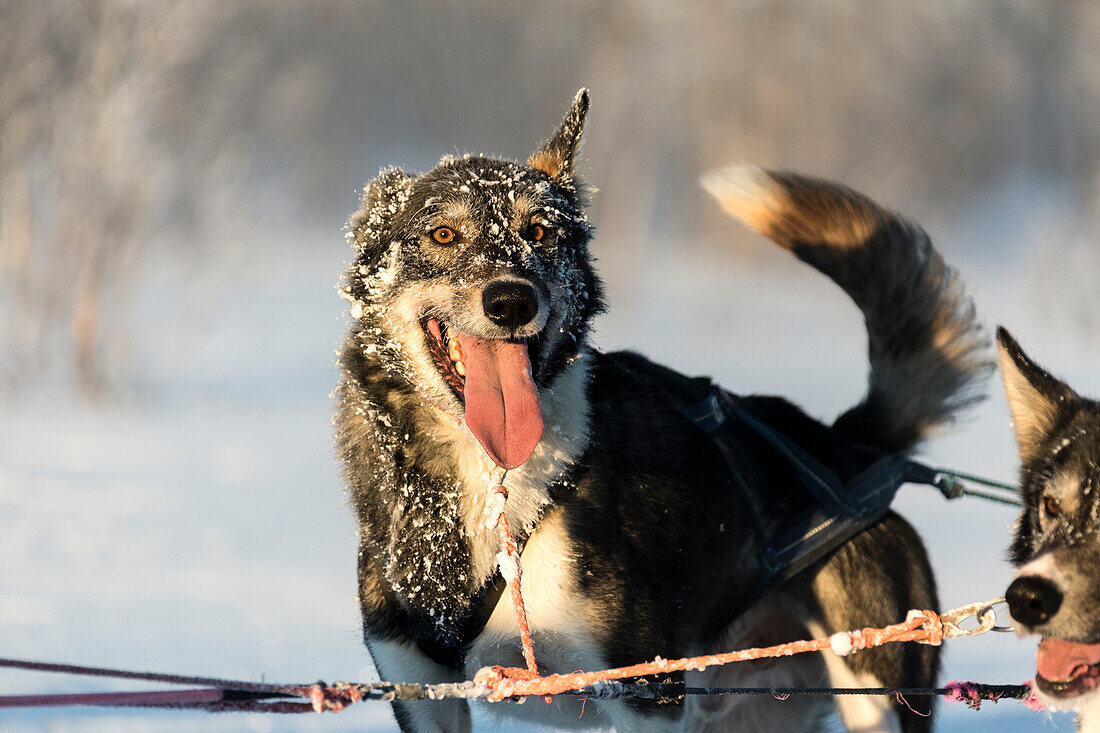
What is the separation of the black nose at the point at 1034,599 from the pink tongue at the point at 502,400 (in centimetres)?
88

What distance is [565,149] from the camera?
2.59 m

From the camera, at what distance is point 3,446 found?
25.3 feet

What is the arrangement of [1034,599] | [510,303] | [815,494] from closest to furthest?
[1034,599] < [510,303] < [815,494]

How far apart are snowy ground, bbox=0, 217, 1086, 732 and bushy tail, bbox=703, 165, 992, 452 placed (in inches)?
6.3

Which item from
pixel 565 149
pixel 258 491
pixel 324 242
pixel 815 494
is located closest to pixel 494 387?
pixel 565 149

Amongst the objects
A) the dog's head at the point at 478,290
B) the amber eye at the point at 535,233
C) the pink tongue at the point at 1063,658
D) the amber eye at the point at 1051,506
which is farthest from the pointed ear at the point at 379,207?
the pink tongue at the point at 1063,658

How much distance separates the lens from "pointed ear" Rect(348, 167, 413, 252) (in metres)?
2.41

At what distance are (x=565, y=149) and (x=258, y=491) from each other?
473 cm

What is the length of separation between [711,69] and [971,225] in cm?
506

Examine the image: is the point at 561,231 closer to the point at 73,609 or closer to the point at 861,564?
the point at 861,564

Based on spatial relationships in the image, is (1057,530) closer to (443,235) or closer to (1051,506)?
(1051,506)

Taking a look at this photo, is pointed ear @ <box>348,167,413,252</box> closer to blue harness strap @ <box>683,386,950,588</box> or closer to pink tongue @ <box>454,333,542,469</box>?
pink tongue @ <box>454,333,542,469</box>

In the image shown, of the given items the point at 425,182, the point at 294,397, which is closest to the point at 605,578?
the point at 425,182

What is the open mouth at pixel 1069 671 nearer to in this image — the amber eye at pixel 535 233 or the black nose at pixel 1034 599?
the black nose at pixel 1034 599
